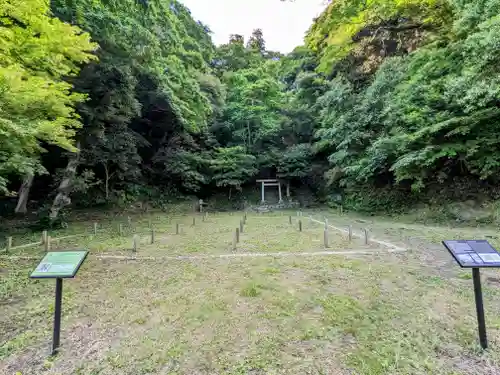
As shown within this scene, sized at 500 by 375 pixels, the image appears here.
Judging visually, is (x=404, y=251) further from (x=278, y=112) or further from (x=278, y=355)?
(x=278, y=112)

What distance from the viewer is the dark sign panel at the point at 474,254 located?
8.21 ft

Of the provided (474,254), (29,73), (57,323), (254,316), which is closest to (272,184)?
(29,73)

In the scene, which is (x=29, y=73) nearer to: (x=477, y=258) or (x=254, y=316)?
(x=254, y=316)

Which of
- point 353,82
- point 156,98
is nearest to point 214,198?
point 156,98

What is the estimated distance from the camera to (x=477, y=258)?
8.41 ft

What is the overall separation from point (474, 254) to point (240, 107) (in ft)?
63.1

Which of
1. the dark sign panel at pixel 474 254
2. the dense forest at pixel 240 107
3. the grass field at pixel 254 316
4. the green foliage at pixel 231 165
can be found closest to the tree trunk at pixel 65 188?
the dense forest at pixel 240 107

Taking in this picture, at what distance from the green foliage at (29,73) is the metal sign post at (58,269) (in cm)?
335

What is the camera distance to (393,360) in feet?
8.59

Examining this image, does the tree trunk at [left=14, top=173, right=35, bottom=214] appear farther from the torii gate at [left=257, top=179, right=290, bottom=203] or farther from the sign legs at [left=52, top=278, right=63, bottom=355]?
the torii gate at [left=257, top=179, right=290, bottom=203]

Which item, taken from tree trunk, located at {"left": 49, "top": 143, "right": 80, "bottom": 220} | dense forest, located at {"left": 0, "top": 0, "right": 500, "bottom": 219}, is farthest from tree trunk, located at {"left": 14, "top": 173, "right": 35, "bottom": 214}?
tree trunk, located at {"left": 49, "top": 143, "right": 80, "bottom": 220}

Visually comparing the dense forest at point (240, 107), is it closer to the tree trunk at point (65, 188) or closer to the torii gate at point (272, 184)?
the tree trunk at point (65, 188)

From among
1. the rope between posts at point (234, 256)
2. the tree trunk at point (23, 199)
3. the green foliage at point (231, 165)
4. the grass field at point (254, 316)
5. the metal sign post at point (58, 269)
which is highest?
the green foliage at point (231, 165)

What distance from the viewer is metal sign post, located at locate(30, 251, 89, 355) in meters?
2.58
